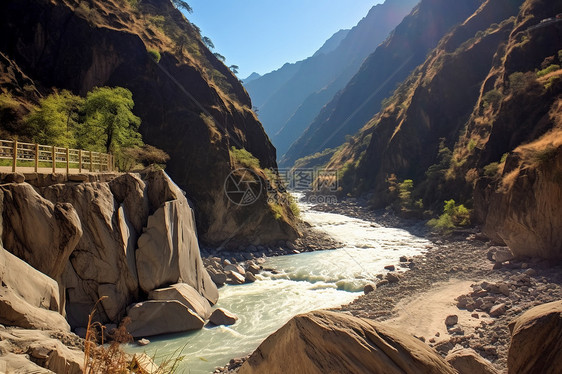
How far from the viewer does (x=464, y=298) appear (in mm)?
12641

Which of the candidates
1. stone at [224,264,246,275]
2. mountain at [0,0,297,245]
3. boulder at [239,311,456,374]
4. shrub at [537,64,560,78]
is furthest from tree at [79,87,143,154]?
shrub at [537,64,560,78]

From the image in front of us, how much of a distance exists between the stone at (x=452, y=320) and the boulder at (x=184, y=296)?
9.34 metres

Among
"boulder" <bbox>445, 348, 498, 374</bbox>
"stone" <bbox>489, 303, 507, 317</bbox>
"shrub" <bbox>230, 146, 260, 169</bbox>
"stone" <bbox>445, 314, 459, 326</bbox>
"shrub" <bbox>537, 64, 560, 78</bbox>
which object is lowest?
"stone" <bbox>445, 314, 459, 326</bbox>

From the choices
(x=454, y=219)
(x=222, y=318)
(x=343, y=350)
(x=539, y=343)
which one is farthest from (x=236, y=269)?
(x=454, y=219)

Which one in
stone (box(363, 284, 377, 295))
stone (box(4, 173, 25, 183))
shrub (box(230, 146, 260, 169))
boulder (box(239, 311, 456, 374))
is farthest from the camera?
shrub (box(230, 146, 260, 169))

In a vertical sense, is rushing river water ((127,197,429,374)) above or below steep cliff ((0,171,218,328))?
below

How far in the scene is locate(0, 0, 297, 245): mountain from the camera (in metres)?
26.2

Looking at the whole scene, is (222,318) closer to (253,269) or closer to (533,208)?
(253,269)

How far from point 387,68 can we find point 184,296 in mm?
155825

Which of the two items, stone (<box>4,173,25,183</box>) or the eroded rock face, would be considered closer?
stone (<box>4,173,25,183</box>)

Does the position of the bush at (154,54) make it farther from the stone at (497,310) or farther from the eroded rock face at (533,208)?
the stone at (497,310)

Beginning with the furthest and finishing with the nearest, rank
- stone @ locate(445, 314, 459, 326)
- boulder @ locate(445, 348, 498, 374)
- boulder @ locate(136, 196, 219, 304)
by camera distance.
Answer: boulder @ locate(136, 196, 219, 304) < stone @ locate(445, 314, 459, 326) < boulder @ locate(445, 348, 498, 374)

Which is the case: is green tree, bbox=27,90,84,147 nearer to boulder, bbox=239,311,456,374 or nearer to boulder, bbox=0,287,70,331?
boulder, bbox=0,287,70,331

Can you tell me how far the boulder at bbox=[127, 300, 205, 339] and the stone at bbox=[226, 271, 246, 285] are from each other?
631 centimetres
